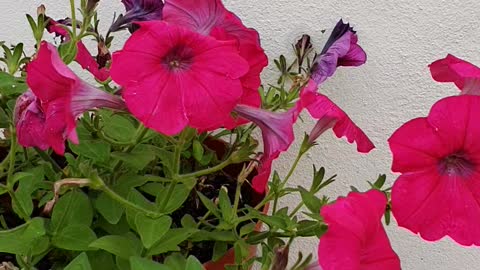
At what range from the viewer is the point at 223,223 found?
27.1 inches

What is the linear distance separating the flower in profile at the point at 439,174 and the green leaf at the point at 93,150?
31 cm

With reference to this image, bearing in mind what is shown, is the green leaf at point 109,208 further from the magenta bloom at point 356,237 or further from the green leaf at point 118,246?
the magenta bloom at point 356,237

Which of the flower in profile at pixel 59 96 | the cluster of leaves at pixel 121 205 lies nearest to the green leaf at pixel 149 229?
the cluster of leaves at pixel 121 205

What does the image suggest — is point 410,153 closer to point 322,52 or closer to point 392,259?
point 392,259

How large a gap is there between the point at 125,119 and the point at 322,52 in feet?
0.94

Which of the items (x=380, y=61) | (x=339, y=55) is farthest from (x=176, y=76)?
(x=380, y=61)

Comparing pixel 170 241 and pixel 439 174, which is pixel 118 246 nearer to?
pixel 170 241

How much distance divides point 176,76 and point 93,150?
216 millimetres

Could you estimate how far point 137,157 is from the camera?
68 centimetres

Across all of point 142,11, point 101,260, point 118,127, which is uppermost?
point 142,11

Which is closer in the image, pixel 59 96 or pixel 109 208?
pixel 59 96

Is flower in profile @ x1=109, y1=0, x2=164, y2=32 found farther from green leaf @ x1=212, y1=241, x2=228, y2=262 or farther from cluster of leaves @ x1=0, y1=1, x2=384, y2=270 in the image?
green leaf @ x1=212, y1=241, x2=228, y2=262

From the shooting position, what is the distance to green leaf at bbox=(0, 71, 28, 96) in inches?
28.0

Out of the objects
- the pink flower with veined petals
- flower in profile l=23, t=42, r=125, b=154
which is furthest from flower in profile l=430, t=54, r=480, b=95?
flower in profile l=23, t=42, r=125, b=154
